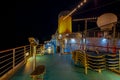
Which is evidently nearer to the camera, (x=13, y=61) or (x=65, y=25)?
(x=13, y=61)

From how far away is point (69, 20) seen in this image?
1666 cm

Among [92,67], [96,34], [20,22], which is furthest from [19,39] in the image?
[92,67]

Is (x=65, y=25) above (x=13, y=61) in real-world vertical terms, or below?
above

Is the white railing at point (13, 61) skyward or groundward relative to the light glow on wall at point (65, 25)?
groundward

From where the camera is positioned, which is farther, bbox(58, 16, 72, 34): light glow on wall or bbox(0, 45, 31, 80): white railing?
bbox(58, 16, 72, 34): light glow on wall

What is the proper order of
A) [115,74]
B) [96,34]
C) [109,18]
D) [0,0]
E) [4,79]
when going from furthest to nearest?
[0,0] < [96,34] < [109,18] < [115,74] < [4,79]

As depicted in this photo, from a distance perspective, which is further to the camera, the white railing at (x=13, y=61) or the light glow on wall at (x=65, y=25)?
the light glow on wall at (x=65, y=25)

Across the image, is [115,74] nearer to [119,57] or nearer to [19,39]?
[119,57]

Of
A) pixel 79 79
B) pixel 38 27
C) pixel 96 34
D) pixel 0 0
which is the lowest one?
pixel 79 79

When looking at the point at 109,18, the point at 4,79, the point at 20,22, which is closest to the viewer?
the point at 4,79

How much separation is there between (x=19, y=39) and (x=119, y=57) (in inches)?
2210

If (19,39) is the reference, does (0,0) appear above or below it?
above

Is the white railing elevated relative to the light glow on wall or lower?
lower

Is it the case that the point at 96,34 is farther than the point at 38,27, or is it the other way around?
the point at 38,27
